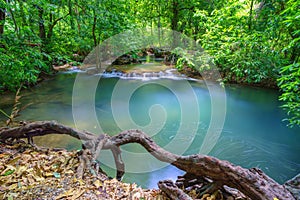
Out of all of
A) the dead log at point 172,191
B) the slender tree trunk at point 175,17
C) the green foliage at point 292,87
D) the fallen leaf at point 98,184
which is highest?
the slender tree trunk at point 175,17

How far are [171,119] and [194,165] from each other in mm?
4315

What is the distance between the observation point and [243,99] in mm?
8086

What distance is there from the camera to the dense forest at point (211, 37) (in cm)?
316

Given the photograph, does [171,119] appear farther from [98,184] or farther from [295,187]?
[295,187]

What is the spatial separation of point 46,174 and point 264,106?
748cm

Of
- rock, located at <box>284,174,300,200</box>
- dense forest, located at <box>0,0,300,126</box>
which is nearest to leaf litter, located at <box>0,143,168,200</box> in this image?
rock, located at <box>284,174,300,200</box>

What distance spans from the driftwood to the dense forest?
1069 mm

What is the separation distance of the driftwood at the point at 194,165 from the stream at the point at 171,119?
89 cm

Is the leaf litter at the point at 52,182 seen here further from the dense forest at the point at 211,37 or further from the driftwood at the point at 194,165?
the dense forest at the point at 211,37

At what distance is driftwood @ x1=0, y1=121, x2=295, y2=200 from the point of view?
162 cm

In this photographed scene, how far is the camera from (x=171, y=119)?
6.31 metres

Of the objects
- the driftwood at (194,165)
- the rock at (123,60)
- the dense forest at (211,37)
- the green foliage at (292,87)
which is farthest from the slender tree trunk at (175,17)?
the driftwood at (194,165)

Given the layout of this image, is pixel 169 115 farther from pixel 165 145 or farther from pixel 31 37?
pixel 31 37

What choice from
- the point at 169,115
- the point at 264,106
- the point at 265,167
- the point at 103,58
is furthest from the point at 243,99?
the point at 103,58
